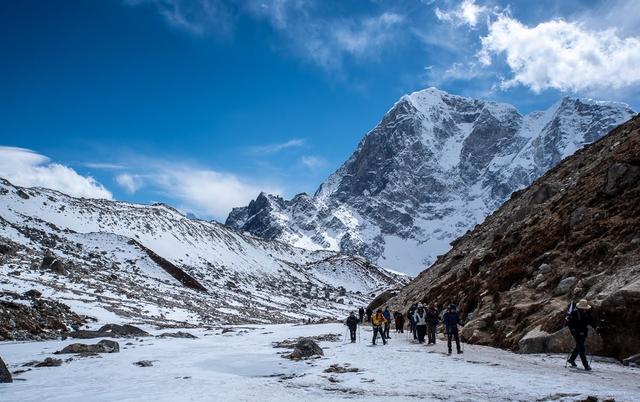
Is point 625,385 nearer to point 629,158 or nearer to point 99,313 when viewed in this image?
point 629,158

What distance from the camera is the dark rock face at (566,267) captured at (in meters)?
16.4

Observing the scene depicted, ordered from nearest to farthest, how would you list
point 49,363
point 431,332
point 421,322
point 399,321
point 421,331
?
point 49,363 < point 431,332 < point 421,331 < point 421,322 < point 399,321

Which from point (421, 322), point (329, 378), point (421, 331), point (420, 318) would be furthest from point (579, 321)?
point (420, 318)

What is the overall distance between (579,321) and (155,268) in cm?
8843

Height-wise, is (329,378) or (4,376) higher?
(329,378)

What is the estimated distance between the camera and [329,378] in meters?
15.4

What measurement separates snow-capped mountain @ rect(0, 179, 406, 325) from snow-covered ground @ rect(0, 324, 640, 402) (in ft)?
87.6

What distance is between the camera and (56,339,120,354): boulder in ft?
76.8

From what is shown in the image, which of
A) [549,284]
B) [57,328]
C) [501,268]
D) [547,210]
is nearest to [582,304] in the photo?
[549,284]

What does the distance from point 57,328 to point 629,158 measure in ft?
123

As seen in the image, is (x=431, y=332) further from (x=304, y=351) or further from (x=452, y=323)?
(x=304, y=351)

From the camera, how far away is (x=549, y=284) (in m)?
21.7

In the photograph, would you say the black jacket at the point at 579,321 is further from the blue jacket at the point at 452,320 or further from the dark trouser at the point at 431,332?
the dark trouser at the point at 431,332

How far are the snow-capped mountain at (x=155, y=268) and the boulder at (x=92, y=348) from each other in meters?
19.3
